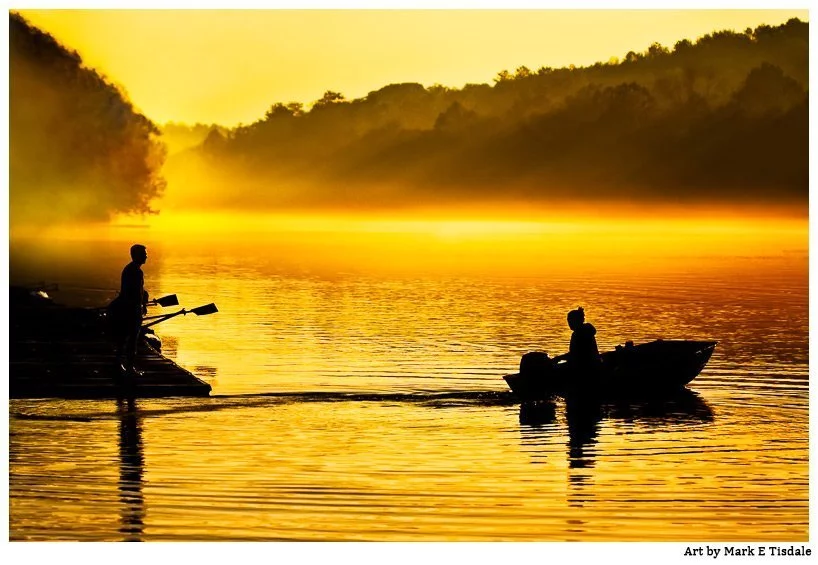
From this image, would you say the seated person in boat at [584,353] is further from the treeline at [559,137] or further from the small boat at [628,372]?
the treeline at [559,137]

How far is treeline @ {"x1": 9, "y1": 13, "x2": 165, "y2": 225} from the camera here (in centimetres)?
7375

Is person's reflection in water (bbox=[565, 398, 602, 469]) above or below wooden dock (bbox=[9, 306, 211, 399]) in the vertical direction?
below

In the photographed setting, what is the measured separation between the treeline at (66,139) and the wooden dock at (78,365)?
43.6m

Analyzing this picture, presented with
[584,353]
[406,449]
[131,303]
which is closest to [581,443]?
[406,449]

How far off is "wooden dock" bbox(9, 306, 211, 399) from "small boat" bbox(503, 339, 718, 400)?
15.4ft

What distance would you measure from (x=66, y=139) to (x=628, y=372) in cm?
5725

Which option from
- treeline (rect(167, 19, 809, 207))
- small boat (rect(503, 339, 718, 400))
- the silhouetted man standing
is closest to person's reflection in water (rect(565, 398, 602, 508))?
small boat (rect(503, 339, 718, 400))

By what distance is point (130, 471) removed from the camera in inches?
678

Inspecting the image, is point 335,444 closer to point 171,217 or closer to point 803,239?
point 803,239

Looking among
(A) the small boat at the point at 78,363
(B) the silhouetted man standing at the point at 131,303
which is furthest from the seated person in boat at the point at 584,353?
(B) the silhouetted man standing at the point at 131,303

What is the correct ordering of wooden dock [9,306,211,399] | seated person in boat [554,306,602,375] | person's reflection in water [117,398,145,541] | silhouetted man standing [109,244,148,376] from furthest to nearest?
seated person in boat [554,306,602,375]
wooden dock [9,306,211,399]
silhouetted man standing [109,244,148,376]
person's reflection in water [117,398,145,541]

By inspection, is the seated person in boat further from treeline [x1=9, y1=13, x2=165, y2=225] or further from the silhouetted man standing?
treeline [x1=9, y1=13, x2=165, y2=225]

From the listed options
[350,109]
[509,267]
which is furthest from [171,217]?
[509,267]

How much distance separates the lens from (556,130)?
140 m
